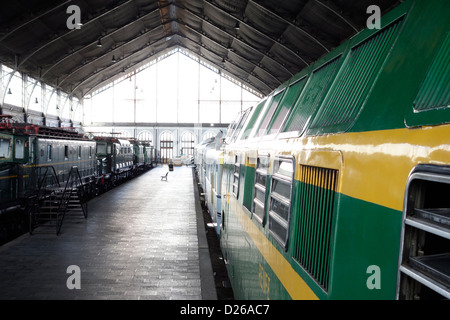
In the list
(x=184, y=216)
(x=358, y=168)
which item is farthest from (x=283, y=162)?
(x=184, y=216)

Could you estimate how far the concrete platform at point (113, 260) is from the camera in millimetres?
6816

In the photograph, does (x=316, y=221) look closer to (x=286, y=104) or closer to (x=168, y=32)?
(x=286, y=104)

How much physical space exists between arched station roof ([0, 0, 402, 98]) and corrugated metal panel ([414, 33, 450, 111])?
14.0 m

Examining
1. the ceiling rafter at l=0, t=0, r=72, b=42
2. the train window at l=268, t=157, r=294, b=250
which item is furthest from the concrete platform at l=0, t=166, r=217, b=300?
the ceiling rafter at l=0, t=0, r=72, b=42

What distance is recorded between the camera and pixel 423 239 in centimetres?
153

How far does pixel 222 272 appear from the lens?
883 cm

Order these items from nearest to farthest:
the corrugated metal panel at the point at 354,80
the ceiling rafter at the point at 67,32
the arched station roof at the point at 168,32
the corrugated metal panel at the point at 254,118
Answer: the corrugated metal panel at the point at 354,80 → the corrugated metal panel at the point at 254,118 → the arched station roof at the point at 168,32 → the ceiling rafter at the point at 67,32

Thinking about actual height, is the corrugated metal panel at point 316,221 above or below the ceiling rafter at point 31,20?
below

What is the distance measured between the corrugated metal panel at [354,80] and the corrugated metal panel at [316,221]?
0.37 metres

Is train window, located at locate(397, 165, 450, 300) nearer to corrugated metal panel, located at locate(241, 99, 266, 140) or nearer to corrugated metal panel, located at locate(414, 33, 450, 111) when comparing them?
corrugated metal panel, located at locate(414, 33, 450, 111)

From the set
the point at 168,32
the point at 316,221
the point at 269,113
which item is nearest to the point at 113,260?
the point at 269,113

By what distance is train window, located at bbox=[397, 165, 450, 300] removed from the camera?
138 cm
